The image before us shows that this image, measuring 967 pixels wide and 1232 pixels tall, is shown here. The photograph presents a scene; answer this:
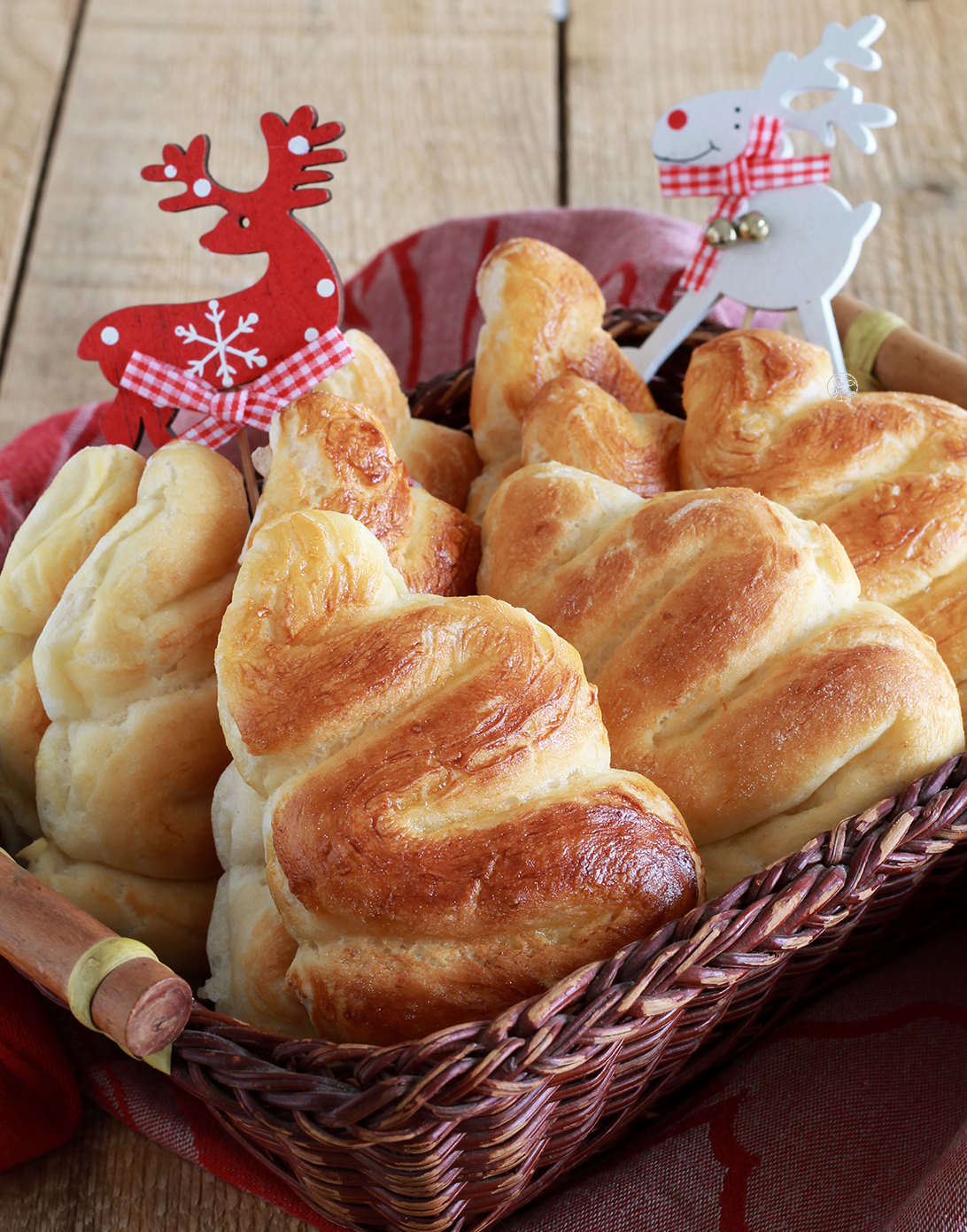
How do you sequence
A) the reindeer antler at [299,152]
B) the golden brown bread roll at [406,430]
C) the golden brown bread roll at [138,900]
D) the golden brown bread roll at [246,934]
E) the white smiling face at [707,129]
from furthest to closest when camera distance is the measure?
the white smiling face at [707,129] → the golden brown bread roll at [406,430] → the reindeer antler at [299,152] → the golden brown bread roll at [138,900] → the golden brown bread roll at [246,934]

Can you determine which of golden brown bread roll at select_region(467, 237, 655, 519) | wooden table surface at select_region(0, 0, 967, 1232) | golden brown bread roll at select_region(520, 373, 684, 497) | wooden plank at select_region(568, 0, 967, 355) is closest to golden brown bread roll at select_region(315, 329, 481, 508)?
Result: golden brown bread roll at select_region(467, 237, 655, 519)

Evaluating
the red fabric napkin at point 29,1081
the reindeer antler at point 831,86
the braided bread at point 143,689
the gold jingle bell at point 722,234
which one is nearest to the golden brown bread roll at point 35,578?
the braided bread at point 143,689

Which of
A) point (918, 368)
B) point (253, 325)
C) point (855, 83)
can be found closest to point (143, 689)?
point (253, 325)

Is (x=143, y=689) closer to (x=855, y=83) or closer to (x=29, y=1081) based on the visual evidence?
(x=29, y=1081)

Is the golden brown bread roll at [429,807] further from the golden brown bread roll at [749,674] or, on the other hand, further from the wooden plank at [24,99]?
the wooden plank at [24,99]

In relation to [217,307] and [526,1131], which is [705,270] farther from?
[526,1131]

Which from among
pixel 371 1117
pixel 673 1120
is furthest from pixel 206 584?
pixel 673 1120

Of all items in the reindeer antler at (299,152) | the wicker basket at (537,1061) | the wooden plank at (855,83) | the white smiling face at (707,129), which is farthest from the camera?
the wooden plank at (855,83)

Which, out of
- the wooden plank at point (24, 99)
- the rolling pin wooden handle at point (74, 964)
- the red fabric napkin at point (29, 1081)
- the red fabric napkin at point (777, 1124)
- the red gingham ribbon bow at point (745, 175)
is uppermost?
the wooden plank at point (24, 99)
